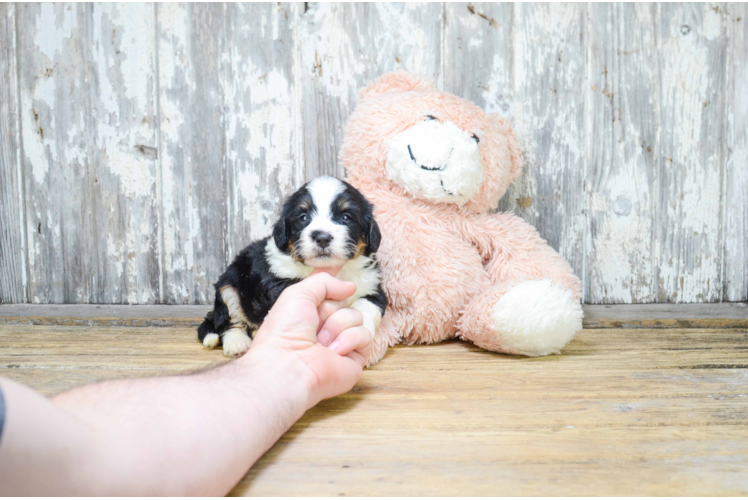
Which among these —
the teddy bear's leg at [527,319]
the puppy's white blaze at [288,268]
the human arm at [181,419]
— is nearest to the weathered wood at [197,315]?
the teddy bear's leg at [527,319]

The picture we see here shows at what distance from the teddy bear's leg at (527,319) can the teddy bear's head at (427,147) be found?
0.45 meters

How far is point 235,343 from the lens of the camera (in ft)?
6.12

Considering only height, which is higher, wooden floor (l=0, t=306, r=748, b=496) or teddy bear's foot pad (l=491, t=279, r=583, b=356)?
teddy bear's foot pad (l=491, t=279, r=583, b=356)

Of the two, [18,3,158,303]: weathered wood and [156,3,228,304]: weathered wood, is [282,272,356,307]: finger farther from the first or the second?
[18,3,158,303]: weathered wood

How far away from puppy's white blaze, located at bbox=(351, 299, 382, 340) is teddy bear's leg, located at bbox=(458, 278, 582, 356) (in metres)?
Result: 0.39

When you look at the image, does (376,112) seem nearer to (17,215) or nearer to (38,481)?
(38,481)

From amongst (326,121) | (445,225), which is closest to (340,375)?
(445,225)

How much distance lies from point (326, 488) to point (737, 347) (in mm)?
1773

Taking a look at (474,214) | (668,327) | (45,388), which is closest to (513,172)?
(474,214)

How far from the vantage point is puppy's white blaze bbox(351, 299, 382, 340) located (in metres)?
1.69

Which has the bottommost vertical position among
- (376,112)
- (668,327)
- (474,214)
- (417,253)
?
(668,327)

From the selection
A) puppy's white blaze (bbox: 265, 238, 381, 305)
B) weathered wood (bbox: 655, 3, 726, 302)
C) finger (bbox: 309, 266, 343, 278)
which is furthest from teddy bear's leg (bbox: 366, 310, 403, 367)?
weathered wood (bbox: 655, 3, 726, 302)

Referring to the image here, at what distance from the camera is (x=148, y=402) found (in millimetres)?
882

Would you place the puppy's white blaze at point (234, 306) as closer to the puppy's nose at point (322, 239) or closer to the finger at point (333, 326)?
the puppy's nose at point (322, 239)
